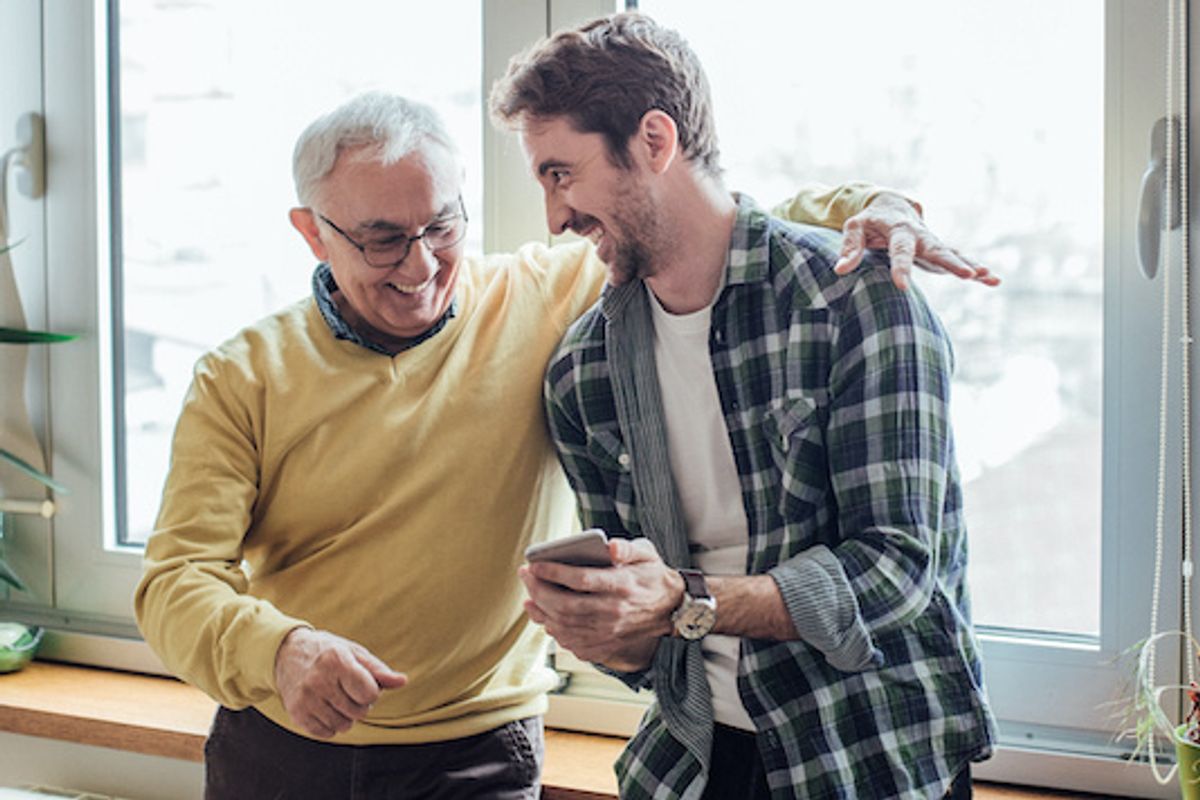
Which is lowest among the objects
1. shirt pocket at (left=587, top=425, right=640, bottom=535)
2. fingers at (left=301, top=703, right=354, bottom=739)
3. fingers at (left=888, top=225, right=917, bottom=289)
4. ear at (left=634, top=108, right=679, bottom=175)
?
fingers at (left=301, top=703, right=354, bottom=739)

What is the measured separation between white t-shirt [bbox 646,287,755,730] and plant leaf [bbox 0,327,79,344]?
1.35 meters

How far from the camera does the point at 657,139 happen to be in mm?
1507

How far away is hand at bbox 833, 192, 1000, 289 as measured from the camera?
1390mm

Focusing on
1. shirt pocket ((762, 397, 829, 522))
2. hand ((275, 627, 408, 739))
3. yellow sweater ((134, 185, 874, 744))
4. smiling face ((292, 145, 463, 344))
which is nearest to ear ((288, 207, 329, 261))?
smiling face ((292, 145, 463, 344))

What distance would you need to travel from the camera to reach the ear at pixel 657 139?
1.50 m

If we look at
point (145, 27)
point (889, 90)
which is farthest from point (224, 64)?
point (889, 90)

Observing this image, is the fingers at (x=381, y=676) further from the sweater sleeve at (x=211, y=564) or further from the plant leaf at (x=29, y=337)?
the plant leaf at (x=29, y=337)

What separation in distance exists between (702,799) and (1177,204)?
3.21ft

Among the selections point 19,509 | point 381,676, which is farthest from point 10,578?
point 381,676

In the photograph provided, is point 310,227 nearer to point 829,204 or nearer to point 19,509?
point 829,204

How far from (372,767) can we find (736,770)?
0.47 m

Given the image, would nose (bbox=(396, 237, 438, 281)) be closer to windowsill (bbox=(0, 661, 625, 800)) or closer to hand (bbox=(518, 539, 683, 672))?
hand (bbox=(518, 539, 683, 672))

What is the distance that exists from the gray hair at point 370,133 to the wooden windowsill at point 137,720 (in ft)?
2.96

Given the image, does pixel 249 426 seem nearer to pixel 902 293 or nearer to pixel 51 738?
pixel 902 293
